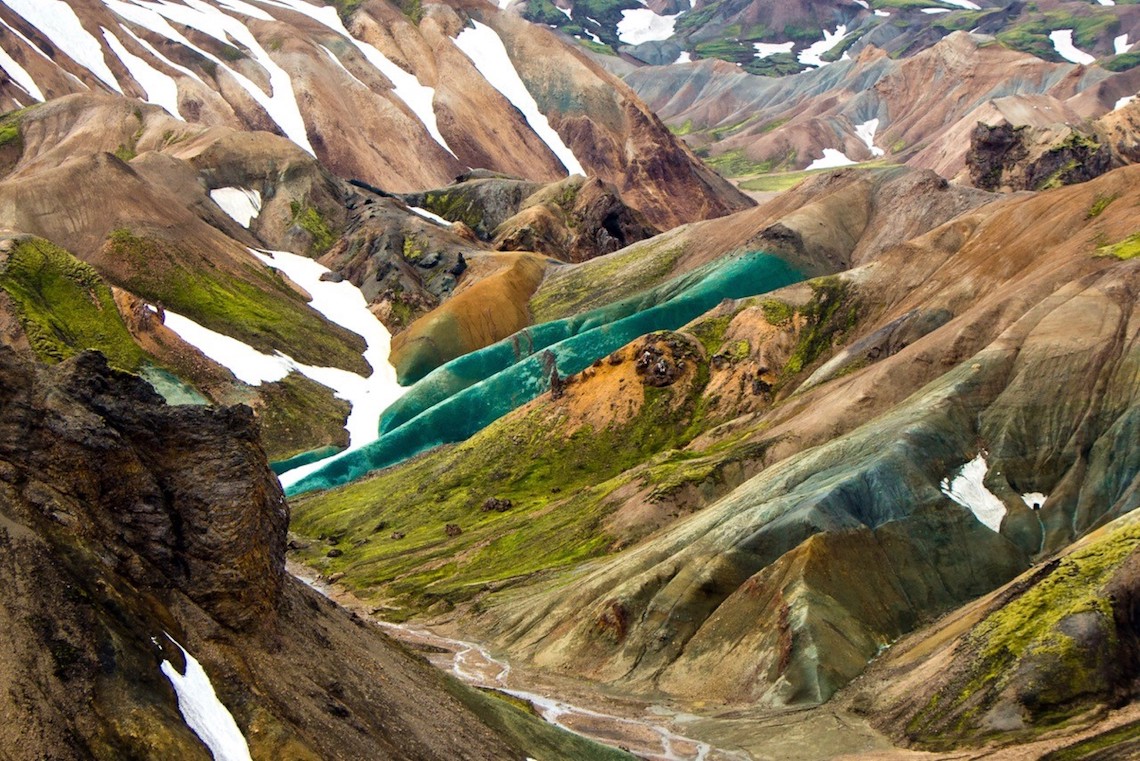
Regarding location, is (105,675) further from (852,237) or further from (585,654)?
(852,237)

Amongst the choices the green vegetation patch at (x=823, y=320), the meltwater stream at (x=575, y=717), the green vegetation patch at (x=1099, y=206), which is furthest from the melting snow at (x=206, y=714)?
the green vegetation patch at (x=1099, y=206)

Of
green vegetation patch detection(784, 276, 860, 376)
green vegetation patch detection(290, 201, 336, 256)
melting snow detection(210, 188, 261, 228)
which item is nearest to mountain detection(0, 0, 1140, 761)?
green vegetation patch detection(784, 276, 860, 376)

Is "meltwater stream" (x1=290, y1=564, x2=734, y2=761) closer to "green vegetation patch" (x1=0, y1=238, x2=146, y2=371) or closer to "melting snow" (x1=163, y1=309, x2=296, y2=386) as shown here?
"green vegetation patch" (x1=0, y1=238, x2=146, y2=371)

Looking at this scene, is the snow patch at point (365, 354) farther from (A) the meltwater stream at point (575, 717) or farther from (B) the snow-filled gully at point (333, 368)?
(A) the meltwater stream at point (575, 717)

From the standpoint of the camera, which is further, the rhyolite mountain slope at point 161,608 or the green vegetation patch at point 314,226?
the green vegetation patch at point 314,226

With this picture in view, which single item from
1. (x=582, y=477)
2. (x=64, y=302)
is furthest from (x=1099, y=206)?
(x=64, y=302)
